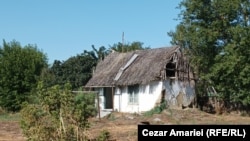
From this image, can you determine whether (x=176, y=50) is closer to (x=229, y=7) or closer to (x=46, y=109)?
(x=229, y=7)

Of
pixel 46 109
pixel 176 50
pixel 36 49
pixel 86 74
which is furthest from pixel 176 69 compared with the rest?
pixel 46 109

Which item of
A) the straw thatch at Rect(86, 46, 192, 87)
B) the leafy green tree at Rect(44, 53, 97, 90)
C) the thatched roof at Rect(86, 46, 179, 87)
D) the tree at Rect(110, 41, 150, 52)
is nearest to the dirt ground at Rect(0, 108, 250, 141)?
the straw thatch at Rect(86, 46, 192, 87)

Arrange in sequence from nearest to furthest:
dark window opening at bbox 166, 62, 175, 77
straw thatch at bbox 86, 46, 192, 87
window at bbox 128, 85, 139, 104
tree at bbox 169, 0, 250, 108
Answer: tree at bbox 169, 0, 250, 108
straw thatch at bbox 86, 46, 192, 87
dark window opening at bbox 166, 62, 175, 77
window at bbox 128, 85, 139, 104

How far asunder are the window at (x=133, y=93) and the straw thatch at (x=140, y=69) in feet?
2.26

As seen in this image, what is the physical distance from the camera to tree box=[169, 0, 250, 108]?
3089cm

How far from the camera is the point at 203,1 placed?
32656 millimetres

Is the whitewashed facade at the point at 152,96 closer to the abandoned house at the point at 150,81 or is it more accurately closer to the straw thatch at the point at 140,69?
the abandoned house at the point at 150,81

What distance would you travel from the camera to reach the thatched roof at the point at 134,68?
32.6 m

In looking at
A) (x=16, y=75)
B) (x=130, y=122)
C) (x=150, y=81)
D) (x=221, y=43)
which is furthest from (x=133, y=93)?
(x=16, y=75)

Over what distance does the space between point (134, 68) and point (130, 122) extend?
11.0 m

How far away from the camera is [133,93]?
34000mm

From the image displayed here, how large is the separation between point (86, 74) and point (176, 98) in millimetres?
13091

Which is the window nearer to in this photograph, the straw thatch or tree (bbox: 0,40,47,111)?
the straw thatch

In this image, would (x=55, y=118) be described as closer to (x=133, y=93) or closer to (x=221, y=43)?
(x=133, y=93)
